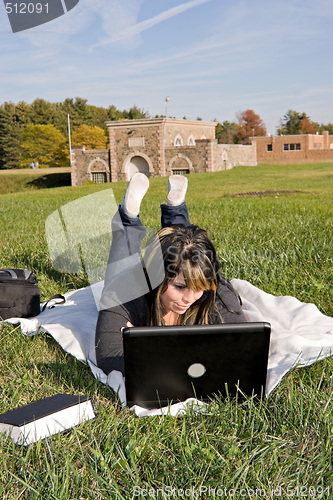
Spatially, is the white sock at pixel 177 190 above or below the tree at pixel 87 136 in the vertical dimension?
below

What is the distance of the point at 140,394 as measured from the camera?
9.03 ft

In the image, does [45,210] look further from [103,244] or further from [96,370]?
[96,370]

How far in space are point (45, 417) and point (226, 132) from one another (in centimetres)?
8447

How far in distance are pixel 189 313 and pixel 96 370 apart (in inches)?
29.9

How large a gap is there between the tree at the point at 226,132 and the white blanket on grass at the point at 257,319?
77082mm

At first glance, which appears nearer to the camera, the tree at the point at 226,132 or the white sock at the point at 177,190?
the white sock at the point at 177,190

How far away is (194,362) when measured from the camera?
2639 millimetres

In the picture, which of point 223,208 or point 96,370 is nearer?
point 96,370

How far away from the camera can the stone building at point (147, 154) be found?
44812mm

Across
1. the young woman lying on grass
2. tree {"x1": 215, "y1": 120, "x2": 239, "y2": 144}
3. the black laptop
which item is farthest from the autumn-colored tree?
the black laptop

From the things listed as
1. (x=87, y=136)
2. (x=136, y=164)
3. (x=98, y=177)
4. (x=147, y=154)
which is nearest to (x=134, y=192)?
(x=147, y=154)

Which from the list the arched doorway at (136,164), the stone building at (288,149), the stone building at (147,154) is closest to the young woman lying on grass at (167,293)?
the stone building at (147,154)

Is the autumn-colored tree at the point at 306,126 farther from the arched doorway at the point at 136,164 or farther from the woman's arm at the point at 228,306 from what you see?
the woman's arm at the point at 228,306

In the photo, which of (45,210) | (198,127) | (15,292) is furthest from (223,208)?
(198,127)
